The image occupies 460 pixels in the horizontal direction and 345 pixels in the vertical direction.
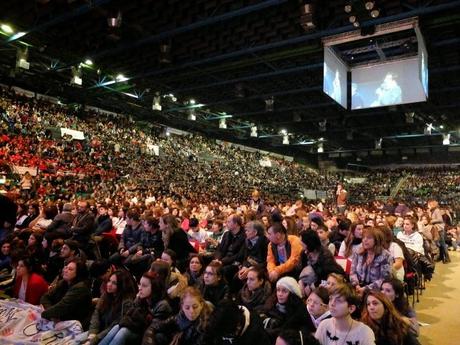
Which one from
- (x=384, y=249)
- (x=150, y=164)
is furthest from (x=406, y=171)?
(x=384, y=249)

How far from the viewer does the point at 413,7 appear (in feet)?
21.3

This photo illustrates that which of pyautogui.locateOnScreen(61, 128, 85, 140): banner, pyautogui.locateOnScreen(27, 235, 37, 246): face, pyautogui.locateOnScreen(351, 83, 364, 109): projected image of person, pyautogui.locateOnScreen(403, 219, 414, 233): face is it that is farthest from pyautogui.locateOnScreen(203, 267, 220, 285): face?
pyautogui.locateOnScreen(61, 128, 85, 140): banner

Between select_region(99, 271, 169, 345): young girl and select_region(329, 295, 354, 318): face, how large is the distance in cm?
139

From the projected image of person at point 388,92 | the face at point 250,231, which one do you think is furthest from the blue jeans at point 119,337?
the projected image of person at point 388,92

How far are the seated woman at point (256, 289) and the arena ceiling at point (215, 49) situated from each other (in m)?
5.24

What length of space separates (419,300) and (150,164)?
1383 cm

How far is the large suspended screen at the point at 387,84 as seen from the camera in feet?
25.1

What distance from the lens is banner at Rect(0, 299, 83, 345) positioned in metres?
3.16

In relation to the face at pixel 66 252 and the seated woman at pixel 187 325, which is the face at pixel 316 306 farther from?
the face at pixel 66 252

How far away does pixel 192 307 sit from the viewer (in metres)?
2.74

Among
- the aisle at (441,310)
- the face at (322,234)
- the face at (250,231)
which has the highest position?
the face at (250,231)

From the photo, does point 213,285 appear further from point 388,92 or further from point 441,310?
point 388,92

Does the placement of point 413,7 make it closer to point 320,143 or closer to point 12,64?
point 12,64

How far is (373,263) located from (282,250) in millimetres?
910
